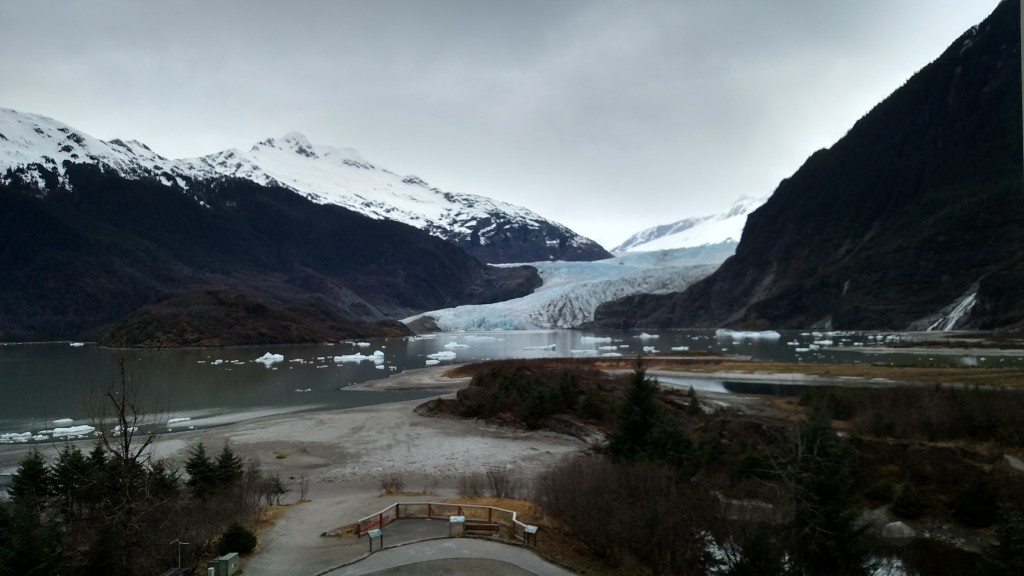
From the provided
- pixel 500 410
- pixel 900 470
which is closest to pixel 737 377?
pixel 500 410

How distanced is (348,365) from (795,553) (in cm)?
7008

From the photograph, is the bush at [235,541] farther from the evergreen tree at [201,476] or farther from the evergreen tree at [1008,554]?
the evergreen tree at [1008,554]

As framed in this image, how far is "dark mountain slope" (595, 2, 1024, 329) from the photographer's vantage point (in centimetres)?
10394

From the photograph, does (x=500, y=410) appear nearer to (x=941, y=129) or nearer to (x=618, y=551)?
(x=618, y=551)

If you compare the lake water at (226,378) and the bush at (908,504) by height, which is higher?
the lake water at (226,378)

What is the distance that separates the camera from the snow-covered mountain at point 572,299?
162m

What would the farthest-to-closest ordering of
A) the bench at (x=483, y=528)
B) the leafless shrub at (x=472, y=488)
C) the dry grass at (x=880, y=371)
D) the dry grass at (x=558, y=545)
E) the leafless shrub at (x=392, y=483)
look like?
1. the dry grass at (x=880, y=371)
2. the leafless shrub at (x=392, y=483)
3. the leafless shrub at (x=472, y=488)
4. the bench at (x=483, y=528)
5. the dry grass at (x=558, y=545)

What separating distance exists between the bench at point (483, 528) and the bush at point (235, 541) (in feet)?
14.1

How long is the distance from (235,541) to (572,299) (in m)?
160

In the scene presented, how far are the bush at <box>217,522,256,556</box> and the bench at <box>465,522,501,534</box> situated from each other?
4309 millimetres

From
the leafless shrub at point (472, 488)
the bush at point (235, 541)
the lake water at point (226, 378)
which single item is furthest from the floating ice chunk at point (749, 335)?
the bush at point (235, 541)

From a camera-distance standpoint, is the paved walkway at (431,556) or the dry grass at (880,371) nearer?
the paved walkway at (431,556)

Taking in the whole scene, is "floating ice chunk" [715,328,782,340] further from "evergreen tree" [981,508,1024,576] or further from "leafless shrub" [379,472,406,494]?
"evergreen tree" [981,508,1024,576]

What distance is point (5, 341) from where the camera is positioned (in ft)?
465
